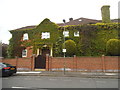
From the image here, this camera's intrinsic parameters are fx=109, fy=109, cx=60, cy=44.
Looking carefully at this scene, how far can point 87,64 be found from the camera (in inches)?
610

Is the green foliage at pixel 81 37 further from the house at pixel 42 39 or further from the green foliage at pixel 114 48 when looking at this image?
the green foliage at pixel 114 48

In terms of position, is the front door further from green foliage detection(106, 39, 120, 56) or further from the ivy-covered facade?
green foliage detection(106, 39, 120, 56)

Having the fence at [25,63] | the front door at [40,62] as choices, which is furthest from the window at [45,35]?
the fence at [25,63]

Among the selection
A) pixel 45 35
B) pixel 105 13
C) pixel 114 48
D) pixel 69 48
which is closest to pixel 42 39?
pixel 45 35

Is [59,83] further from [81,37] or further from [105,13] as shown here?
[105,13]

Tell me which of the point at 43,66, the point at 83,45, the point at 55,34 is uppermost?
the point at 55,34

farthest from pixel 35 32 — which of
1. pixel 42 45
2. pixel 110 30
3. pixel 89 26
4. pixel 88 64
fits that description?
pixel 110 30

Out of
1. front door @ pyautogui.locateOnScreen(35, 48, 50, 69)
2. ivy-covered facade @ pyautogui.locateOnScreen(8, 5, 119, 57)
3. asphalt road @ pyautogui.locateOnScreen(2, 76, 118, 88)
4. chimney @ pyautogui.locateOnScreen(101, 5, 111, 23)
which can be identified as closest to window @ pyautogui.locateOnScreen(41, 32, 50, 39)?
ivy-covered facade @ pyautogui.locateOnScreen(8, 5, 119, 57)

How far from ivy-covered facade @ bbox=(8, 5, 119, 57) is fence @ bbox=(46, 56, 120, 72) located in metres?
3.18

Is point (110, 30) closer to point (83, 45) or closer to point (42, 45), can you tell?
point (83, 45)

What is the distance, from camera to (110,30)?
65.2 ft

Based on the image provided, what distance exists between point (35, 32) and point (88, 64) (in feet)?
39.4

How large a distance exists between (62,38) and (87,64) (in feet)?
23.6

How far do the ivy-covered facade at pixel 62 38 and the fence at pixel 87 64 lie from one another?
318 centimetres
